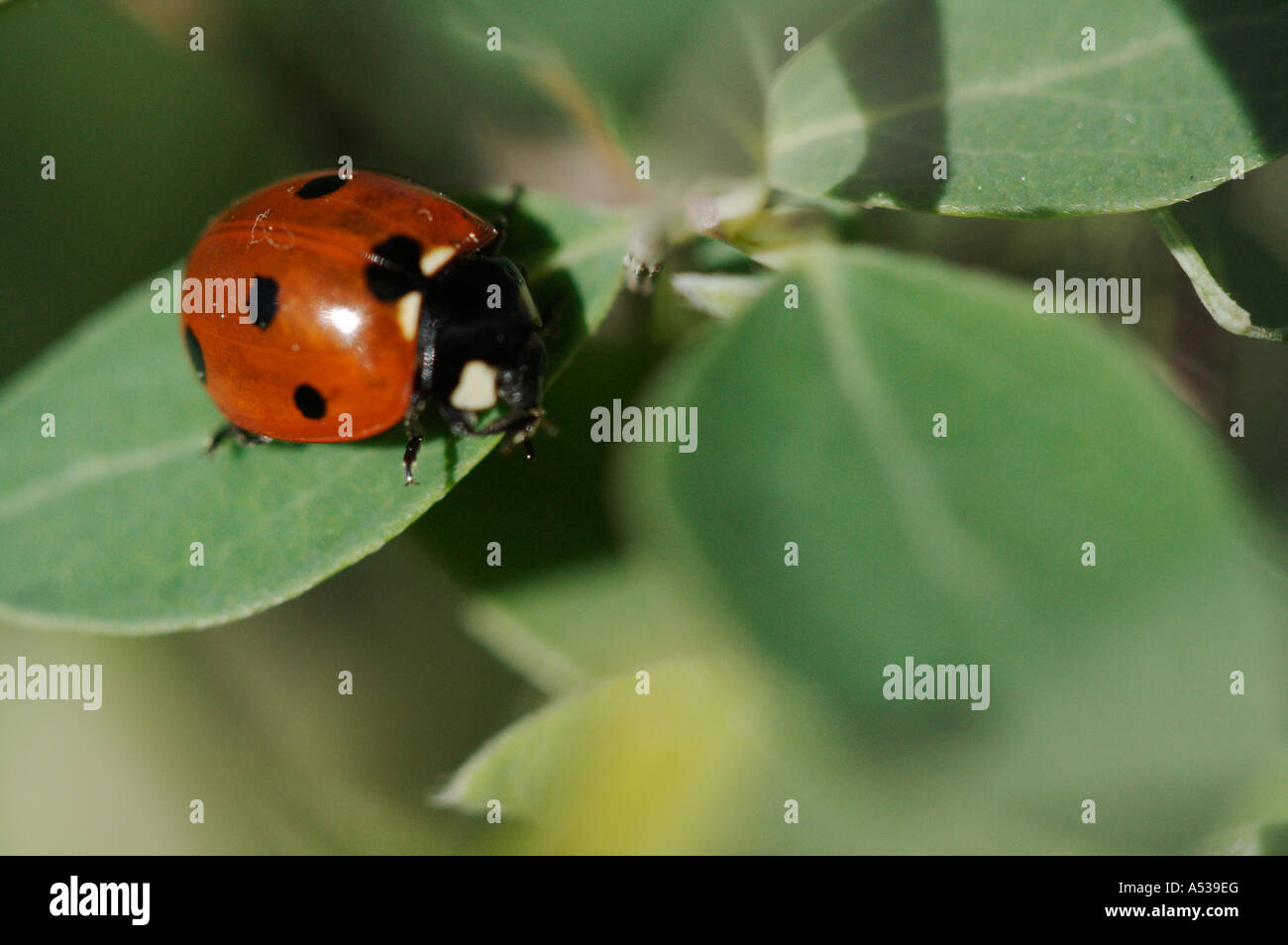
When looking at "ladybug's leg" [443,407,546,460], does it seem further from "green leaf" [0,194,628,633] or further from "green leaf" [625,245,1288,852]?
"green leaf" [625,245,1288,852]

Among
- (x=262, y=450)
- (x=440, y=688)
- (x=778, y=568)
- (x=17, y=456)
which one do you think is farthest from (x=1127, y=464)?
(x=17, y=456)

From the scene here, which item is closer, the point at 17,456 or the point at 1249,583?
the point at 1249,583

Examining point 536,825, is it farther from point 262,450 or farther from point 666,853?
point 262,450

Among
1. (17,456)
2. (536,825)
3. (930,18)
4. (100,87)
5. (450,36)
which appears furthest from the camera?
(100,87)

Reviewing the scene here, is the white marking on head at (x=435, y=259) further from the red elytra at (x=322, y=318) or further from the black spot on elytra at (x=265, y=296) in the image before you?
the black spot on elytra at (x=265, y=296)

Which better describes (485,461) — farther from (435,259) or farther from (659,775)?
(659,775)

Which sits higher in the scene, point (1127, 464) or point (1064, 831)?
point (1127, 464)

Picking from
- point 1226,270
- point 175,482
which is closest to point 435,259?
point 175,482
